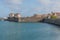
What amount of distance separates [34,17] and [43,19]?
4374 millimetres

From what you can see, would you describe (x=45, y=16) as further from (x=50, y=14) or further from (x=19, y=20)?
(x=19, y=20)

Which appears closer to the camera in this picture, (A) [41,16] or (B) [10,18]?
(A) [41,16]

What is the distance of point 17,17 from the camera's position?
96.1 m

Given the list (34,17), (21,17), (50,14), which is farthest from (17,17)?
(50,14)

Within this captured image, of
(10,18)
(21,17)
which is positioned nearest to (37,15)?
(21,17)

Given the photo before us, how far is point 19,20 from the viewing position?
9362cm

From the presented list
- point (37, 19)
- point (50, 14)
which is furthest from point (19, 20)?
point (50, 14)

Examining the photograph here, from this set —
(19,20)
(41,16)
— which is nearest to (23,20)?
(19,20)

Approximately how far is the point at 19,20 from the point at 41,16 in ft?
35.3

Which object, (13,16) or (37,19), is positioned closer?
(37,19)

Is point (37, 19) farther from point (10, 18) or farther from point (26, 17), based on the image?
point (10, 18)

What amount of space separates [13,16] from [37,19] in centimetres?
1484

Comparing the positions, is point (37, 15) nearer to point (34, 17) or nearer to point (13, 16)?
point (34, 17)

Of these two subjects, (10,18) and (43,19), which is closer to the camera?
(43,19)
